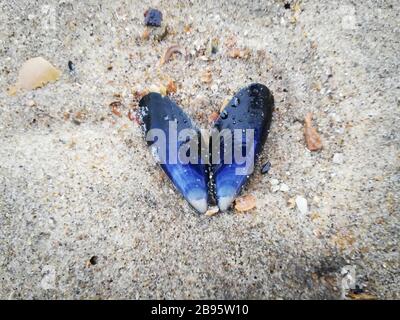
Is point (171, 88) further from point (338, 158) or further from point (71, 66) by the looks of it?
point (338, 158)

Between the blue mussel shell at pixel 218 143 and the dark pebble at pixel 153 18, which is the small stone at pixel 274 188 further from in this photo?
the dark pebble at pixel 153 18

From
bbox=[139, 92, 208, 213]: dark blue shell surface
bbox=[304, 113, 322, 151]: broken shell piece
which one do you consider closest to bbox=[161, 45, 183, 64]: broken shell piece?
bbox=[139, 92, 208, 213]: dark blue shell surface

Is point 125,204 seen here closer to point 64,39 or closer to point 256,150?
point 256,150

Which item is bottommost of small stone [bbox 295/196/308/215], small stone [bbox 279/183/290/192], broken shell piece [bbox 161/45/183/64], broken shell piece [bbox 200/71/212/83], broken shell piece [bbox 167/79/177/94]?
small stone [bbox 295/196/308/215]

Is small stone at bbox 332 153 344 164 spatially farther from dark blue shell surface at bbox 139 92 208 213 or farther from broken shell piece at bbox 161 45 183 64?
broken shell piece at bbox 161 45 183 64

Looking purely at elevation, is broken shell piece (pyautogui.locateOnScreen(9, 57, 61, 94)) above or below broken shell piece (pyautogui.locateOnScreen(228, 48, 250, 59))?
below

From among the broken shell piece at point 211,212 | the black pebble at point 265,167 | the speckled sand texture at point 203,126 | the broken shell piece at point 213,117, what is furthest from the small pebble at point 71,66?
the black pebble at point 265,167
